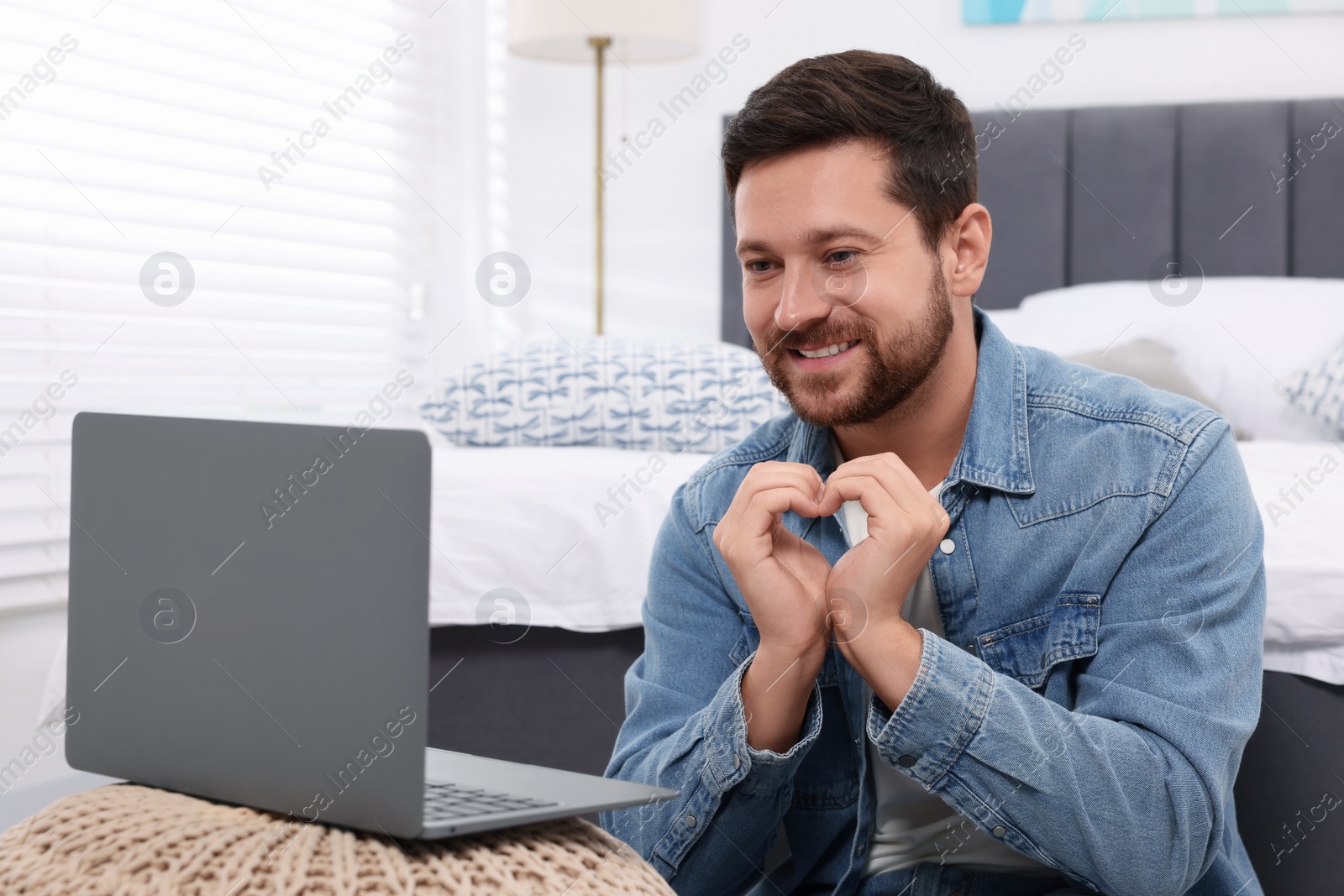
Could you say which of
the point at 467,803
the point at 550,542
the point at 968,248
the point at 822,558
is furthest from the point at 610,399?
the point at 467,803

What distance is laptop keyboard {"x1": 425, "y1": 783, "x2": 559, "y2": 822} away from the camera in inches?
24.5

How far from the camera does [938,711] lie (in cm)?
83

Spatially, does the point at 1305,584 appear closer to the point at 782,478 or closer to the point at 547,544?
the point at 782,478

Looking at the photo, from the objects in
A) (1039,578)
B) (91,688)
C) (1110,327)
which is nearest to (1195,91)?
(1110,327)

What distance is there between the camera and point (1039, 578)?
0.98m

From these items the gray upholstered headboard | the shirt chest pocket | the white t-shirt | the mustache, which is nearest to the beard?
the mustache

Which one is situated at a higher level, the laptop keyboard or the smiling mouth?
the smiling mouth

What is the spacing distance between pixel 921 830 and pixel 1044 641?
0.64 feet

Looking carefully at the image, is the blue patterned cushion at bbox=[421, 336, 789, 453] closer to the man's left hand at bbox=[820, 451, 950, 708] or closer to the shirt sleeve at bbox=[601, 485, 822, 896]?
the shirt sleeve at bbox=[601, 485, 822, 896]

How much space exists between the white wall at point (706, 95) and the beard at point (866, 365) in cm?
183

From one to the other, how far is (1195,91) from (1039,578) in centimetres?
203

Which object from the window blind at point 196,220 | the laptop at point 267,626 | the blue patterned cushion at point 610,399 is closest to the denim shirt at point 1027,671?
the laptop at point 267,626

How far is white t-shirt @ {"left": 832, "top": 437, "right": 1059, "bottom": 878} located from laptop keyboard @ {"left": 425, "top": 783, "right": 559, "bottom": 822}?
16.0 inches

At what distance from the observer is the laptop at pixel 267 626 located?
0.57 metres
